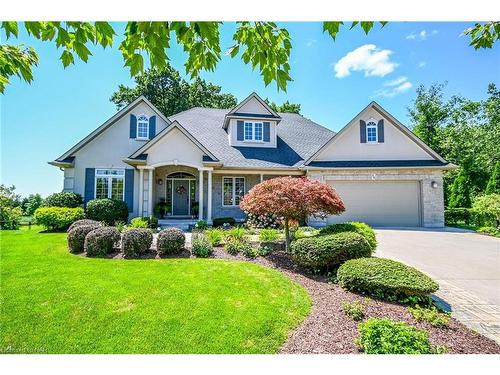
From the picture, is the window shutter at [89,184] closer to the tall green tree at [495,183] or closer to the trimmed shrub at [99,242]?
the trimmed shrub at [99,242]

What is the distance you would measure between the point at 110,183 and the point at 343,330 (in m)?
13.1

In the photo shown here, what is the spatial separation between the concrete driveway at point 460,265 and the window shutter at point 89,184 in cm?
1282

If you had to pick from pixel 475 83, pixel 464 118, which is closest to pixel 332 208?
pixel 475 83

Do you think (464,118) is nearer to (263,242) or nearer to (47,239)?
(263,242)

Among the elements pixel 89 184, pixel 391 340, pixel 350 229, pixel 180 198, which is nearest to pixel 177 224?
pixel 180 198

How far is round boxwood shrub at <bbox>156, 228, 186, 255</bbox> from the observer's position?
6973mm

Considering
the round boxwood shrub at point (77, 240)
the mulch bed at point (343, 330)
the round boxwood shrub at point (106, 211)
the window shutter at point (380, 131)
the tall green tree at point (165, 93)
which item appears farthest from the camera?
the tall green tree at point (165, 93)

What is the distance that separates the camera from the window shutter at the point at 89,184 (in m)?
13.1

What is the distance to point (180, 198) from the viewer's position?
14.9 meters

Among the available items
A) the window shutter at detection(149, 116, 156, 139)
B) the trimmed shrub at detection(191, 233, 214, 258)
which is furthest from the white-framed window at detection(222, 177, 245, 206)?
the trimmed shrub at detection(191, 233, 214, 258)

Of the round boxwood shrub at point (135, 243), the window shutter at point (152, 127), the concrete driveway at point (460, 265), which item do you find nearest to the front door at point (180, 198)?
the window shutter at point (152, 127)

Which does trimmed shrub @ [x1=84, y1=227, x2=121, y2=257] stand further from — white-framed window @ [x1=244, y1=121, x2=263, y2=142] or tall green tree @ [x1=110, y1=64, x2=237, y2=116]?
tall green tree @ [x1=110, y1=64, x2=237, y2=116]

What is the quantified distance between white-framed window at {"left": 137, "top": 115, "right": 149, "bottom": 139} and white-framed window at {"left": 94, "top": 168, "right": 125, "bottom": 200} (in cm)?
207
